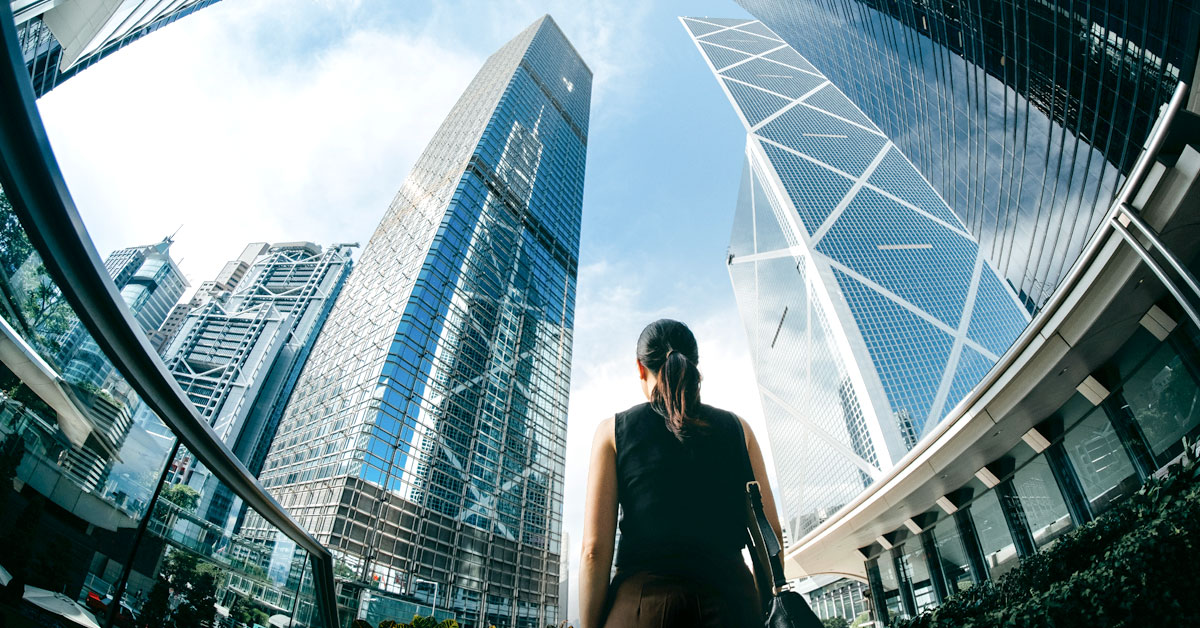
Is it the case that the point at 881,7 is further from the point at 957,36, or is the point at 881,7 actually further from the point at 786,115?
the point at 786,115

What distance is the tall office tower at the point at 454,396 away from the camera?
1085 inches

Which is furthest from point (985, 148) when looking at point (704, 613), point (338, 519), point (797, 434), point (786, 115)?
point (786, 115)

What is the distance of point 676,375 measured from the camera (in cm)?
242

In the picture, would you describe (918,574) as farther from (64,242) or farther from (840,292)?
(840,292)

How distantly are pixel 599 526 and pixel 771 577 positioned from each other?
0.77 meters

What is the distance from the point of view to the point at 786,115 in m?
107

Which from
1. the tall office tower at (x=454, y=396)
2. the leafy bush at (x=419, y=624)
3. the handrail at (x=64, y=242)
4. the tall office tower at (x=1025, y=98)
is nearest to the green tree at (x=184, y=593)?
the handrail at (x=64, y=242)

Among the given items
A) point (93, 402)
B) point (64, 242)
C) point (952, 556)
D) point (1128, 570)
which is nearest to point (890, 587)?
point (952, 556)

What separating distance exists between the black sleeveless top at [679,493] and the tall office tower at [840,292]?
197 ft

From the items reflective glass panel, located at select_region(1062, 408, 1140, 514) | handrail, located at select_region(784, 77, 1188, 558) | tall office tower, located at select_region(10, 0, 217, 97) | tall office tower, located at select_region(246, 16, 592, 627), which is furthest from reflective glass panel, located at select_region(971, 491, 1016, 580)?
tall office tower, located at select_region(10, 0, 217, 97)

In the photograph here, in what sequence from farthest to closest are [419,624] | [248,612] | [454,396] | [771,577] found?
[454,396] → [419,624] → [248,612] → [771,577]

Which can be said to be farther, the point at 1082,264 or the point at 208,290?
the point at 208,290

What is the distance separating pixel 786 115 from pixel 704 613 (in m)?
120

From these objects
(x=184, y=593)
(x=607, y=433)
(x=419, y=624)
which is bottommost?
(x=419, y=624)
